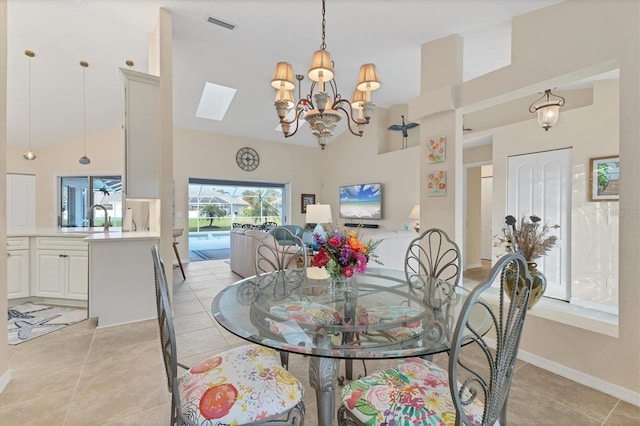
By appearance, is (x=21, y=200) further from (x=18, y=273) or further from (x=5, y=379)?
(x=5, y=379)

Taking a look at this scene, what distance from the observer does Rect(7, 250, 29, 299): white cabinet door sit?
3.47 metres

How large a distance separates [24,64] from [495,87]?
607cm

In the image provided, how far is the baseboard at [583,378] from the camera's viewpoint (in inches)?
73.5

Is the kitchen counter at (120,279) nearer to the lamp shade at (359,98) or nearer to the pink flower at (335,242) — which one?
the pink flower at (335,242)

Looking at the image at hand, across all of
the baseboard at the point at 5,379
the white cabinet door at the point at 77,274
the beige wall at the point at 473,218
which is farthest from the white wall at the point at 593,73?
the white cabinet door at the point at 77,274

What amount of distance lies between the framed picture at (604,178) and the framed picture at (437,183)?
2.06 m

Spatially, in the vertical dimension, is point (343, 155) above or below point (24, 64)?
below

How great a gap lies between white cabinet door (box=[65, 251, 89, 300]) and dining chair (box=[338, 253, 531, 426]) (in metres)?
3.68

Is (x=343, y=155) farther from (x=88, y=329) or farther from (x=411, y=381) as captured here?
(x=411, y=381)

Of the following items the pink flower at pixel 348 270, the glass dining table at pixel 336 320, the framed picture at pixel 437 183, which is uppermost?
the framed picture at pixel 437 183

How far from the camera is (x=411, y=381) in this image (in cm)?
124

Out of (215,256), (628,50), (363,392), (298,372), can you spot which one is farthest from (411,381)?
(215,256)

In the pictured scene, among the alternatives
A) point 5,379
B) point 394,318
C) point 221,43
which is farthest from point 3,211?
point 221,43

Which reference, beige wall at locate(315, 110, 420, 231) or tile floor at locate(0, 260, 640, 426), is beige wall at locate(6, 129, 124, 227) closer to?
tile floor at locate(0, 260, 640, 426)
